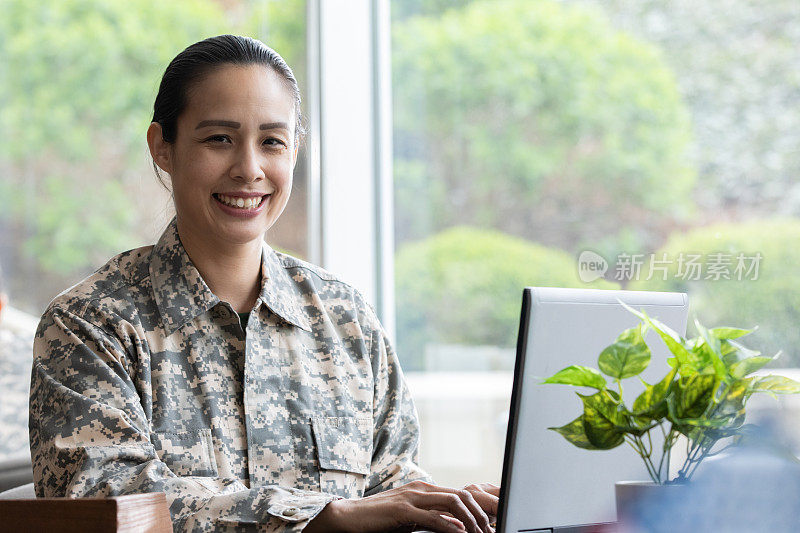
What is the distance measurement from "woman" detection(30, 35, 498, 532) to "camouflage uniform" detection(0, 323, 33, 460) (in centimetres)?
207

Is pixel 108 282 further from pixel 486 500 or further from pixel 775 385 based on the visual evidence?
pixel 775 385

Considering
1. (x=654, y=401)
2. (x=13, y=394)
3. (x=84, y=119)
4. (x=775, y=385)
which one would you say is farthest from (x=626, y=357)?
(x=84, y=119)

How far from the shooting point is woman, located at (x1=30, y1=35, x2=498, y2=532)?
1395mm

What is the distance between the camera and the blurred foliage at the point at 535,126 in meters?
3.26

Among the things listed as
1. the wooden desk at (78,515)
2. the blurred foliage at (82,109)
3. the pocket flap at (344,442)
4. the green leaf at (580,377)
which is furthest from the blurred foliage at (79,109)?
the green leaf at (580,377)

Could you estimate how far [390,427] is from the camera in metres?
1.77

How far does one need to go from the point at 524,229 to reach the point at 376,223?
0.60 meters

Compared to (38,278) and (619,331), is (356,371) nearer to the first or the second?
(619,331)

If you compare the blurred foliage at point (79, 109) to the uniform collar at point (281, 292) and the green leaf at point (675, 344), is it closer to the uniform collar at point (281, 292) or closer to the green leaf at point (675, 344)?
the uniform collar at point (281, 292)

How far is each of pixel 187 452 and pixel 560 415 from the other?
713 mm

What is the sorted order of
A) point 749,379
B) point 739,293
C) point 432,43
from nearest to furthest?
point 749,379
point 739,293
point 432,43

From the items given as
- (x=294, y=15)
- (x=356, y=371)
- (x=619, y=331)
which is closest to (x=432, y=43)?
(x=294, y=15)

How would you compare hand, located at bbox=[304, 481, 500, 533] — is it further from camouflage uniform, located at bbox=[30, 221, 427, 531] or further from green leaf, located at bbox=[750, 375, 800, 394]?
green leaf, located at bbox=[750, 375, 800, 394]

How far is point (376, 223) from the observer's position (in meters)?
3.67
